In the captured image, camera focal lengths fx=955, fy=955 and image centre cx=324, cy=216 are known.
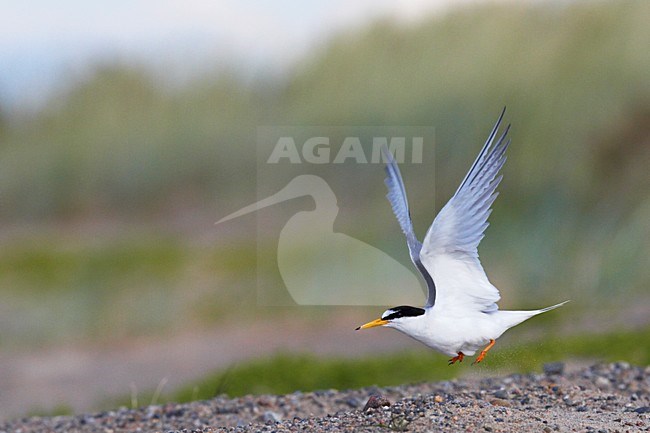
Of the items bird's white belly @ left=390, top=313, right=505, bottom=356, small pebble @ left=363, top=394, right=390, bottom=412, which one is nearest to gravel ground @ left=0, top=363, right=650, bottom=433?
small pebble @ left=363, top=394, right=390, bottom=412

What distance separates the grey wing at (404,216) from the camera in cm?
423

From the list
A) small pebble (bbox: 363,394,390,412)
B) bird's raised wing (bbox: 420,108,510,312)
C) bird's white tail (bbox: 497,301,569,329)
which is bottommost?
small pebble (bbox: 363,394,390,412)

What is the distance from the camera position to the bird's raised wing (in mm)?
4094

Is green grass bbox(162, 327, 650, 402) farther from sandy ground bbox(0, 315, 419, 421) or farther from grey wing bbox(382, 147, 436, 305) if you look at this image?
grey wing bbox(382, 147, 436, 305)

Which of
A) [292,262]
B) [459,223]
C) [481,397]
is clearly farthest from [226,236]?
[459,223]

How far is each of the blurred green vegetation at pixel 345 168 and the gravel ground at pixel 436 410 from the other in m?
2.30

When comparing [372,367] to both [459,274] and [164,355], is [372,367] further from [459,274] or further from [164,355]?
[459,274]

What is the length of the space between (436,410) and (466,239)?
80cm

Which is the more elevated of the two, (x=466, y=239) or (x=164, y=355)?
(x=466, y=239)

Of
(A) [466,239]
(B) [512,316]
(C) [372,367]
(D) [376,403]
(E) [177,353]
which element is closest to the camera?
(A) [466,239]

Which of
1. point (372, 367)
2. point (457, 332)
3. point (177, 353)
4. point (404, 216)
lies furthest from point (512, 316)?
point (177, 353)

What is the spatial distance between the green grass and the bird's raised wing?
9.66 ft

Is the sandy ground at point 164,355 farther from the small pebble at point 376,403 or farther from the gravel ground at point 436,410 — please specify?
the small pebble at point 376,403

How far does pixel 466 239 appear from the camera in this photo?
4141mm
